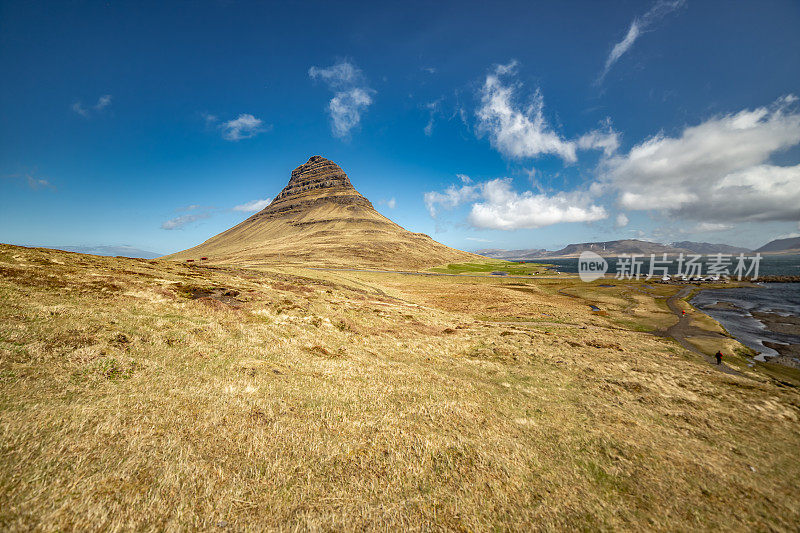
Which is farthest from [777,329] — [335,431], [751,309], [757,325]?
[335,431]

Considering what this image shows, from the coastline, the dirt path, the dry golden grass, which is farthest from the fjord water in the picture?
the dry golden grass

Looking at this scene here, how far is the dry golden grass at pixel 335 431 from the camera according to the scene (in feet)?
24.1

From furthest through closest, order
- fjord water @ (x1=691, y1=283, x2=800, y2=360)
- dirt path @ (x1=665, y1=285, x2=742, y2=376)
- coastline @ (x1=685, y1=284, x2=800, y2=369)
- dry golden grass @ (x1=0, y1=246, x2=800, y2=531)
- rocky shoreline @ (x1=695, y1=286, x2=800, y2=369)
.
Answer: fjord water @ (x1=691, y1=283, x2=800, y2=360) → coastline @ (x1=685, y1=284, x2=800, y2=369) → rocky shoreline @ (x1=695, y1=286, x2=800, y2=369) → dirt path @ (x1=665, y1=285, x2=742, y2=376) → dry golden grass @ (x1=0, y1=246, x2=800, y2=531)

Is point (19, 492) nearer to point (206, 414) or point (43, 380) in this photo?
point (206, 414)

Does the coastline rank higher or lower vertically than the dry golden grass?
lower

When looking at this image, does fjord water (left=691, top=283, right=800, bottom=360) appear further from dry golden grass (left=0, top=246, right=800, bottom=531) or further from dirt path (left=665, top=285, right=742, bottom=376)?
dry golden grass (left=0, top=246, right=800, bottom=531)

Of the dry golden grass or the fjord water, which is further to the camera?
the fjord water

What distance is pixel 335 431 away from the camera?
1065 cm

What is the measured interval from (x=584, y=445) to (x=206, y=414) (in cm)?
1542

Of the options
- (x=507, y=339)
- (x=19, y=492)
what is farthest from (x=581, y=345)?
(x=19, y=492)

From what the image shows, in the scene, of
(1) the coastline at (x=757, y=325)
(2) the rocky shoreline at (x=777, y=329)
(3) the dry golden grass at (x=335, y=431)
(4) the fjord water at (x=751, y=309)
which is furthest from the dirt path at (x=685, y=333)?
(2) the rocky shoreline at (x=777, y=329)

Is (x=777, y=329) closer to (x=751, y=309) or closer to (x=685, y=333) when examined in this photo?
(x=685, y=333)

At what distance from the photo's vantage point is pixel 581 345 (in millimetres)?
24969

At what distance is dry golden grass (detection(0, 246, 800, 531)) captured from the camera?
736 cm
